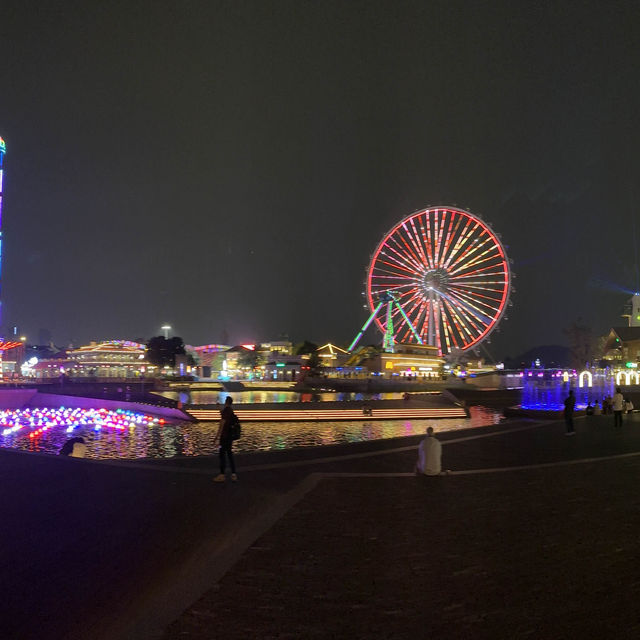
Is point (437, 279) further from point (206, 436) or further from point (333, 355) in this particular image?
point (333, 355)

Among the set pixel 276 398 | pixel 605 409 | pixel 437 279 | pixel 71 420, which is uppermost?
pixel 437 279

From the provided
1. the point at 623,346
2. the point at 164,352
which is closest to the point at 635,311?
the point at 623,346

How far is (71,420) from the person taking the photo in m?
31.4

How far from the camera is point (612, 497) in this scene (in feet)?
30.8

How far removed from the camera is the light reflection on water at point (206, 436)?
19219 mm

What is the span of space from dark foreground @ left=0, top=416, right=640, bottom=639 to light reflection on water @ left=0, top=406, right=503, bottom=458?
301 inches

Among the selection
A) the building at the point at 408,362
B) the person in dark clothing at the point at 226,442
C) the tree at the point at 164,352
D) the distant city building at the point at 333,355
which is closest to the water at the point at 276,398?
the person in dark clothing at the point at 226,442

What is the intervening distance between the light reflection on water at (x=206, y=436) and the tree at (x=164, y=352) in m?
92.9

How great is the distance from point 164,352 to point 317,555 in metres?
115

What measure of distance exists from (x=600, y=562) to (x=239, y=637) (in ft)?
12.2

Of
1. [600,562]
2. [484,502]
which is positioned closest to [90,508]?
[484,502]

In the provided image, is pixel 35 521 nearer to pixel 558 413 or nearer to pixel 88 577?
pixel 88 577

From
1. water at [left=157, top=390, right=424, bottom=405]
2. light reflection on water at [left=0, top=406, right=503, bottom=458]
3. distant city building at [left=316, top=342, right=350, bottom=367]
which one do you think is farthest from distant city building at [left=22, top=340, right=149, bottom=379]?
light reflection on water at [left=0, top=406, right=503, bottom=458]

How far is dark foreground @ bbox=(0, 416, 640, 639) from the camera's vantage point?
4809 millimetres
